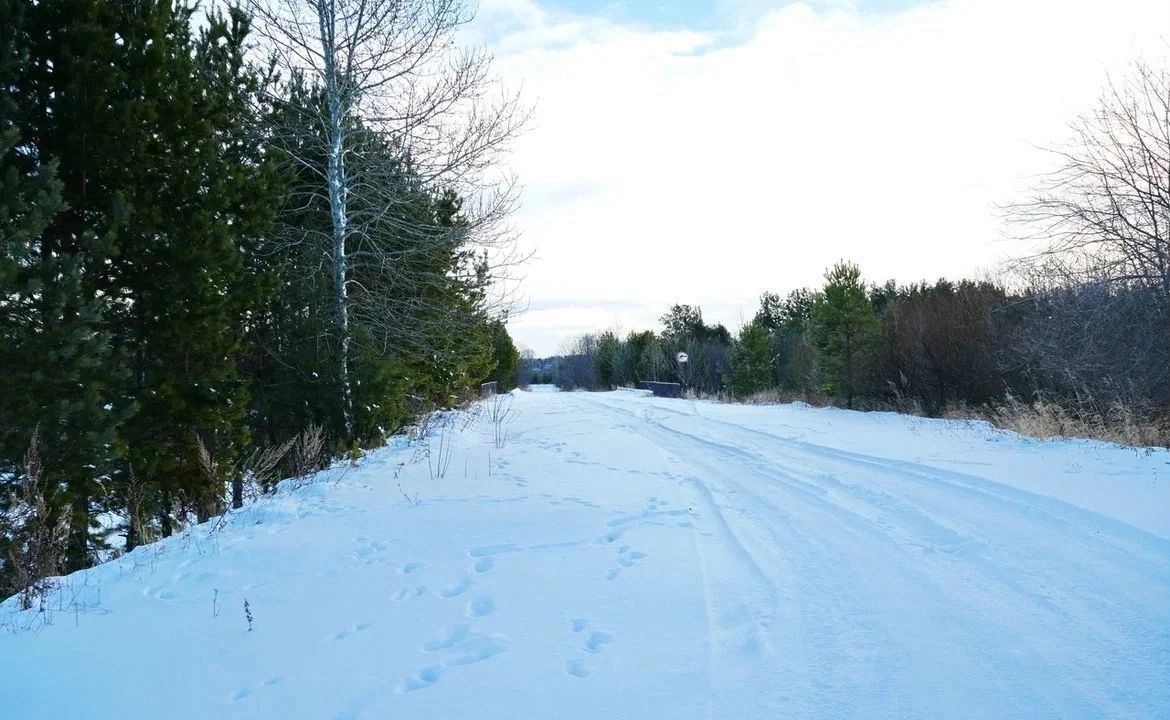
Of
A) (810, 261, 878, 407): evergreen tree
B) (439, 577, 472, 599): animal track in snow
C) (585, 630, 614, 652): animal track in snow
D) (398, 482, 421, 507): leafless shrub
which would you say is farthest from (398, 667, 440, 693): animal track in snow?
(810, 261, 878, 407): evergreen tree

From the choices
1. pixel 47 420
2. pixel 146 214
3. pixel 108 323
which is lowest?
pixel 47 420

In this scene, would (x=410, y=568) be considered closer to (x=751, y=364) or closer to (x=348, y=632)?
(x=348, y=632)

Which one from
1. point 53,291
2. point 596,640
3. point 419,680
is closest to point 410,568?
point 419,680

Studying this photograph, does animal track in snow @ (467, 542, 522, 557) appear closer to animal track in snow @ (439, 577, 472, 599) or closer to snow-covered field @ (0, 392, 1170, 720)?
snow-covered field @ (0, 392, 1170, 720)

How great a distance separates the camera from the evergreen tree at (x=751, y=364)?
3469 centimetres

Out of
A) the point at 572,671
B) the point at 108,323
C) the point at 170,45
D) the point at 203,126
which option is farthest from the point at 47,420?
the point at 572,671

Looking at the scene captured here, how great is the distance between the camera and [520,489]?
24.0 feet

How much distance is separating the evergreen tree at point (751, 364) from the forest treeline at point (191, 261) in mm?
23234

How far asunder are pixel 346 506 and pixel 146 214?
169 inches

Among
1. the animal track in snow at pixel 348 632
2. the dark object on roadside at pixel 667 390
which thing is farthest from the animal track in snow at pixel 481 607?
the dark object on roadside at pixel 667 390

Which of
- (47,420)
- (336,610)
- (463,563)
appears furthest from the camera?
(47,420)

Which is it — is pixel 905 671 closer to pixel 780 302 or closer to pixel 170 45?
pixel 170 45

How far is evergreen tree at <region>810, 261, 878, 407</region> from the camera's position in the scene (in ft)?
72.0

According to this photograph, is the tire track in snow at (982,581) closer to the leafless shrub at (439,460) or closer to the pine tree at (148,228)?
the leafless shrub at (439,460)
